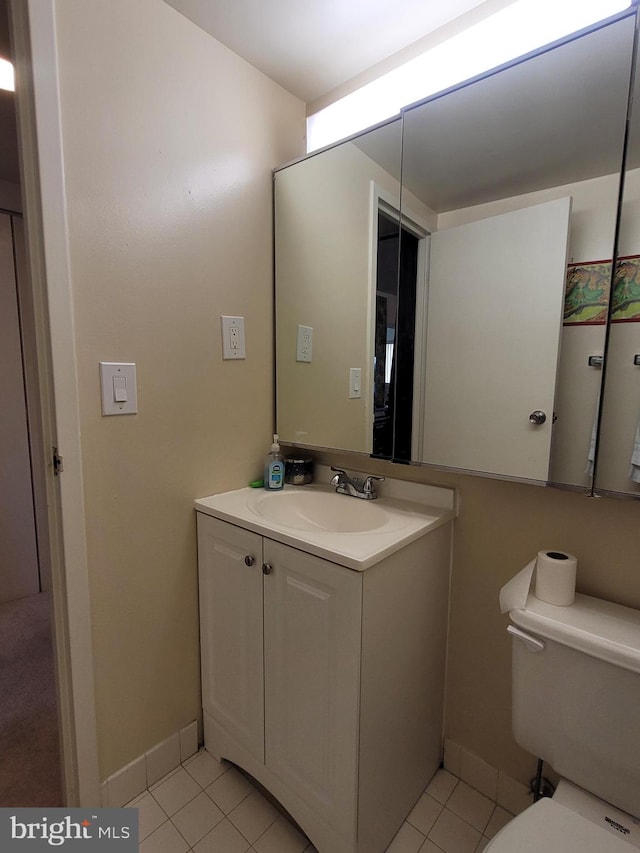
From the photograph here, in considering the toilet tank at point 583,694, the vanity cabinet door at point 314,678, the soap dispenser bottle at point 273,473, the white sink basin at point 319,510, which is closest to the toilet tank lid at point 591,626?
the toilet tank at point 583,694

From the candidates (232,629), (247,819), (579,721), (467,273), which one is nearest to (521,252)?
(467,273)

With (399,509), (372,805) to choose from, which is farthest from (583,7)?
(372,805)

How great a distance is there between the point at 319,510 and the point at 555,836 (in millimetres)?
913

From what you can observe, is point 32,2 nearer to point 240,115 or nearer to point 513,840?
point 240,115

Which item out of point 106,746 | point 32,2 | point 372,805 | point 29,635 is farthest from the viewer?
point 29,635

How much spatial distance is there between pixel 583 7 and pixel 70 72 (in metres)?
1.19

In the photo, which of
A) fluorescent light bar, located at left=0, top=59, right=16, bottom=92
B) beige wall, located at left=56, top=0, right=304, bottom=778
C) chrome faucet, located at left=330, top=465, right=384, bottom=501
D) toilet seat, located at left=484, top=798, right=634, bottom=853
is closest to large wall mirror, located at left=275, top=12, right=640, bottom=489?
chrome faucet, located at left=330, top=465, right=384, bottom=501

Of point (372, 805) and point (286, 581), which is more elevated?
point (286, 581)

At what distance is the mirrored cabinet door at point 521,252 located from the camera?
0.93 m

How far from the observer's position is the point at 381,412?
52.9 inches

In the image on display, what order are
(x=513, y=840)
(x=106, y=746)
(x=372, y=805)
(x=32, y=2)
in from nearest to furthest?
1. (x=513, y=840)
2. (x=32, y=2)
3. (x=372, y=805)
4. (x=106, y=746)

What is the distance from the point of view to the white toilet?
78cm

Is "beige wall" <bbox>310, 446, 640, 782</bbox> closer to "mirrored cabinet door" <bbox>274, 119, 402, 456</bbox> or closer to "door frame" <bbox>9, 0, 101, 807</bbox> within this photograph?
"mirrored cabinet door" <bbox>274, 119, 402, 456</bbox>

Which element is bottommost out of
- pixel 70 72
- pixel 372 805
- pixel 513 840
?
pixel 372 805
